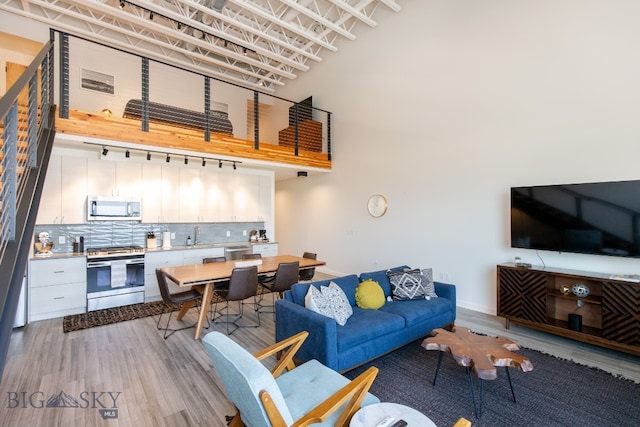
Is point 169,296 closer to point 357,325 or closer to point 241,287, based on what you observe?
point 241,287

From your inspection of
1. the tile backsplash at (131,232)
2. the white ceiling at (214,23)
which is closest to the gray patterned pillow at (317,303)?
the tile backsplash at (131,232)

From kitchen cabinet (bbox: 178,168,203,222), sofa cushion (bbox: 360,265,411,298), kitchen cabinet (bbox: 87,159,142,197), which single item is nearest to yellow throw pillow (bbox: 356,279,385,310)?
sofa cushion (bbox: 360,265,411,298)

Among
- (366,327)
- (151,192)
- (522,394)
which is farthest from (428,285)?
(151,192)

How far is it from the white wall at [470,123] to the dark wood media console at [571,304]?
0.44 m

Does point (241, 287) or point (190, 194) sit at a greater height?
point (190, 194)

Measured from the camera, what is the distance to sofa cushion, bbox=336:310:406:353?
2.66 meters

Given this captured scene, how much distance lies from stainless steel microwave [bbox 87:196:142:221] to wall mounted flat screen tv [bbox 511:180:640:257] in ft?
20.1

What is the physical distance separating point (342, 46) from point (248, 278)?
18.9 ft

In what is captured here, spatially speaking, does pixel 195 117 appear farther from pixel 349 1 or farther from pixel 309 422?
Result: pixel 309 422

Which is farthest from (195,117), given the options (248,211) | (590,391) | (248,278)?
(590,391)

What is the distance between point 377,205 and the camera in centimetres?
614

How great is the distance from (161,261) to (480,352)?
503 centimetres

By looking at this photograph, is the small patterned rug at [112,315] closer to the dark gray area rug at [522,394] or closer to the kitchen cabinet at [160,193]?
the kitchen cabinet at [160,193]

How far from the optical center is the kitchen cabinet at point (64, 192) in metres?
4.64
